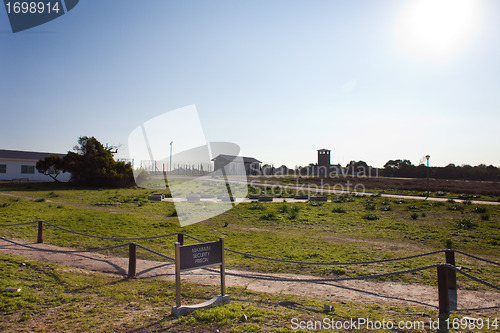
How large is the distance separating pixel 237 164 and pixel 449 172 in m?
37.8

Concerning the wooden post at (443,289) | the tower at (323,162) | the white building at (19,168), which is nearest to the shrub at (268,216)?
the wooden post at (443,289)

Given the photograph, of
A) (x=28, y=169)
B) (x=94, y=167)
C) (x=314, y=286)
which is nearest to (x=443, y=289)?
(x=314, y=286)

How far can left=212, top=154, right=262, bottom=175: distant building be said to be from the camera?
188 ft

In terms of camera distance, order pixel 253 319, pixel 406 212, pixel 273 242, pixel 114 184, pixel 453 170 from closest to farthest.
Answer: pixel 253 319 < pixel 273 242 < pixel 406 212 < pixel 114 184 < pixel 453 170

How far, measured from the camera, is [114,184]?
37.3m

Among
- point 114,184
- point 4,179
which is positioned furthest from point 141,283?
point 4,179

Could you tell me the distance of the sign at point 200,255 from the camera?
18.2 ft

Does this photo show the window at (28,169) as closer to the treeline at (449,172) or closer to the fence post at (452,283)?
the fence post at (452,283)

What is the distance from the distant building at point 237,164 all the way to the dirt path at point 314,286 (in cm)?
4787

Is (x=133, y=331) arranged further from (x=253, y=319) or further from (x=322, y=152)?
(x=322, y=152)

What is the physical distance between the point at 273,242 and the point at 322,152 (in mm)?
53483

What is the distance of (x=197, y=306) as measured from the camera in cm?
552

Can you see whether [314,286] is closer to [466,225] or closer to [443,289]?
[443,289]

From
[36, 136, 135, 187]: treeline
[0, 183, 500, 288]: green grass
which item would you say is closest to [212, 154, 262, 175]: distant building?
[36, 136, 135, 187]: treeline
